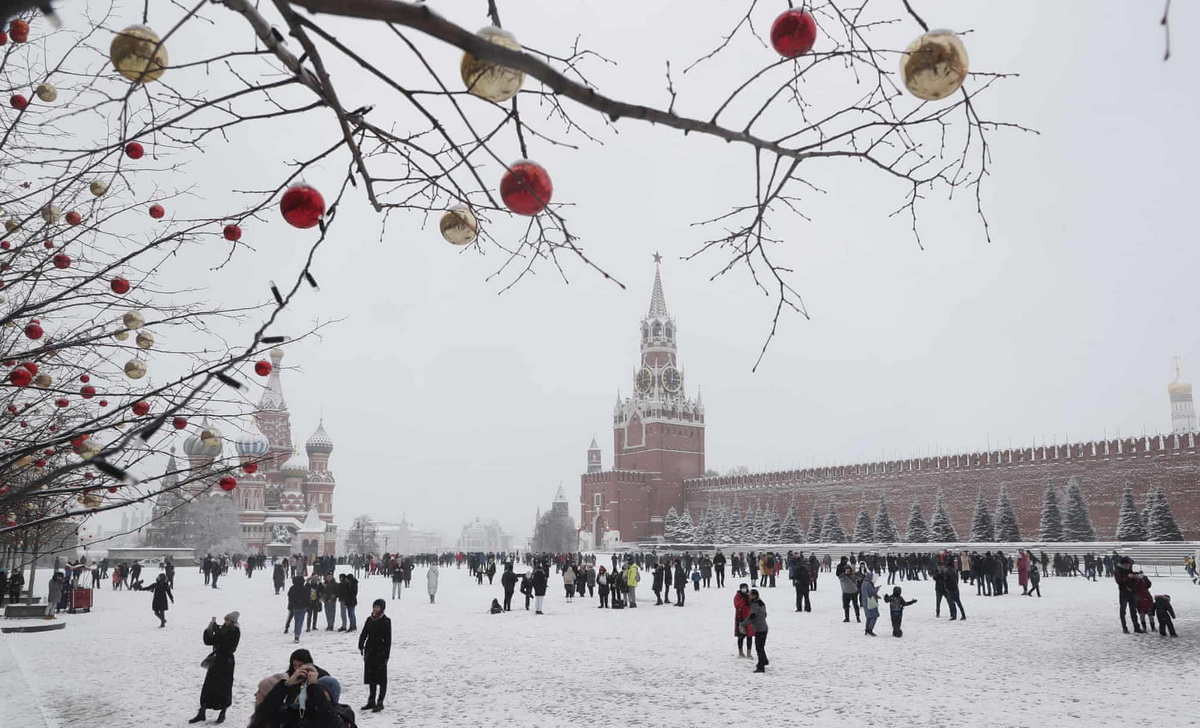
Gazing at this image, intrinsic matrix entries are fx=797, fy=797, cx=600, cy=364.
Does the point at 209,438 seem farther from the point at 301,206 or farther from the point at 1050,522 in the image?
the point at 1050,522

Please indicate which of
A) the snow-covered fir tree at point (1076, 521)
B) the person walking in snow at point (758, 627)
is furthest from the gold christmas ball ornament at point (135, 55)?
the snow-covered fir tree at point (1076, 521)

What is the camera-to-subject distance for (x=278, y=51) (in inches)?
71.4

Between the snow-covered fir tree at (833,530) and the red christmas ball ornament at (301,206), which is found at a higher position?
the red christmas ball ornament at (301,206)

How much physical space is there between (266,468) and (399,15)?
60.9m

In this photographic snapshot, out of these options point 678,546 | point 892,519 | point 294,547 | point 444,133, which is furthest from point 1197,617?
point 294,547

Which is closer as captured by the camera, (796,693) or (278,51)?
(278,51)

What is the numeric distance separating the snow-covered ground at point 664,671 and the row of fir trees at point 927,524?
21138mm

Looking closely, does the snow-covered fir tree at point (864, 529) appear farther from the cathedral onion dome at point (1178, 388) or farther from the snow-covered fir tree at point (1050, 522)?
the cathedral onion dome at point (1178, 388)

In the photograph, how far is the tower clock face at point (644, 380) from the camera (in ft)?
213

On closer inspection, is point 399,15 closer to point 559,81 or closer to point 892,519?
point 559,81

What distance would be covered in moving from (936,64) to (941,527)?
41990 millimetres

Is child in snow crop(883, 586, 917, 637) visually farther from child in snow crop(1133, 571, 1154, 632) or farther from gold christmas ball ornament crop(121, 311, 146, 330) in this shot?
gold christmas ball ornament crop(121, 311, 146, 330)

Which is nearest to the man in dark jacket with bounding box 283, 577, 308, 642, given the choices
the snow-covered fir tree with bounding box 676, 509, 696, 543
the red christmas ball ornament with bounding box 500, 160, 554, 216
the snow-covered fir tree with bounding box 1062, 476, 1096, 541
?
the red christmas ball ornament with bounding box 500, 160, 554, 216

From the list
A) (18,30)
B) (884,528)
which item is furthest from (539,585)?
(884,528)
